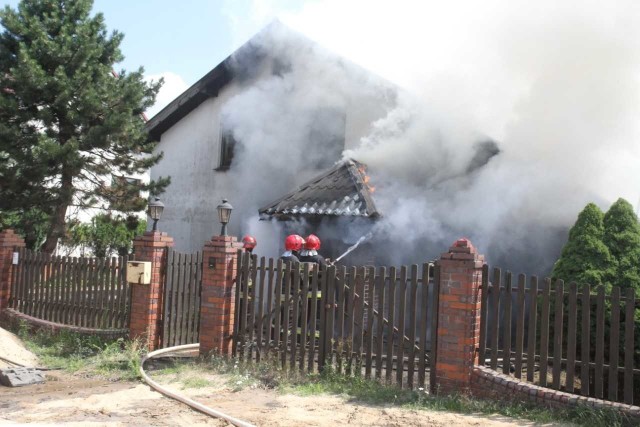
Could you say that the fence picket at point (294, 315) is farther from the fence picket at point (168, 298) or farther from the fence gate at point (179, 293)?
the fence picket at point (168, 298)

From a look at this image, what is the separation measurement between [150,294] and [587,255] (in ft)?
18.6

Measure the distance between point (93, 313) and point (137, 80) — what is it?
620 centimetres

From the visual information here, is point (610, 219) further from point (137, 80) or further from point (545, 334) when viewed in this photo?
point (137, 80)

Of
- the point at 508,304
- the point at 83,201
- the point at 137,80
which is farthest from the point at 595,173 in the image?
the point at 83,201

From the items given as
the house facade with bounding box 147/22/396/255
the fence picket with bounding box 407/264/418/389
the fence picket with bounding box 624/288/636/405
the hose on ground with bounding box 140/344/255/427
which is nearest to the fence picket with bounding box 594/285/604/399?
the fence picket with bounding box 624/288/636/405

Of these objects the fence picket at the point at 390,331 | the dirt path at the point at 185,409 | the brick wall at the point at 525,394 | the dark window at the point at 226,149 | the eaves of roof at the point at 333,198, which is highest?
the dark window at the point at 226,149

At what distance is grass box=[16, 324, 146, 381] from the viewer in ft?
24.3

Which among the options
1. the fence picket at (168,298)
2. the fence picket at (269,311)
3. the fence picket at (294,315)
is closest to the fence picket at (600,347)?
the fence picket at (294,315)

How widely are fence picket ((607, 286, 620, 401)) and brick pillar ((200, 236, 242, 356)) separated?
4432mm

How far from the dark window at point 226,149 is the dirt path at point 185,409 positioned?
24.9 ft

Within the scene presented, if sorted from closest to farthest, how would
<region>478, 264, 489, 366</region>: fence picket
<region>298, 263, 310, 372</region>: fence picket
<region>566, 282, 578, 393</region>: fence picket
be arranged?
<region>566, 282, 578, 393</region>: fence picket, <region>478, 264, 489, 366</region>: fence picket, <region>298, 263, 310, 372</region>: fence picket

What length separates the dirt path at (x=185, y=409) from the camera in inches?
210

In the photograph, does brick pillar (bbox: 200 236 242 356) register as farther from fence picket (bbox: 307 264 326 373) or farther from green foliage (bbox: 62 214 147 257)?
green foliage (bbox: 62 214 147 257)

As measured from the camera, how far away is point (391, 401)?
5961 mm
